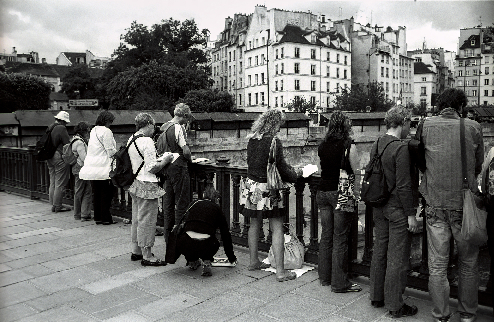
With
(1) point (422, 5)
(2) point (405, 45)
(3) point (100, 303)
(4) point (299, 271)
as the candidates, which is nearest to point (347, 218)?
(4) point (299, 271)

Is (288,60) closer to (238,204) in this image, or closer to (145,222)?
(238,204)

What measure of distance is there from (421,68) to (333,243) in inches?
4476

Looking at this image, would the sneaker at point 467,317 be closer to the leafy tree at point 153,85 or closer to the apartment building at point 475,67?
the leafy tree at point 153,85

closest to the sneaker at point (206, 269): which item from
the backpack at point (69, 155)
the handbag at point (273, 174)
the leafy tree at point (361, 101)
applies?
the handbag at point (273, 174)

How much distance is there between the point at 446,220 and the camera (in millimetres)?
4324

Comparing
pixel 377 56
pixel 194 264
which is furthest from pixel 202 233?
pixel 377 56

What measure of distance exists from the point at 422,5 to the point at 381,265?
6.45 m

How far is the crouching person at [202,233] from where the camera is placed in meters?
5.72

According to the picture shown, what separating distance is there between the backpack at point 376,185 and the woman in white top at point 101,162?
5126 mm

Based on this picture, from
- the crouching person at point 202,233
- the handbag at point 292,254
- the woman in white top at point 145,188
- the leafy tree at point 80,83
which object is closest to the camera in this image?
the crouching person at point 202,233

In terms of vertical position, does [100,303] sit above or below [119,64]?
below

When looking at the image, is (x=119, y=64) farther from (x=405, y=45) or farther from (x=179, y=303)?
(x=179, y=303)

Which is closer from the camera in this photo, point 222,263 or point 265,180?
point 265,180

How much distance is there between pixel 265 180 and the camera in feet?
18.3
